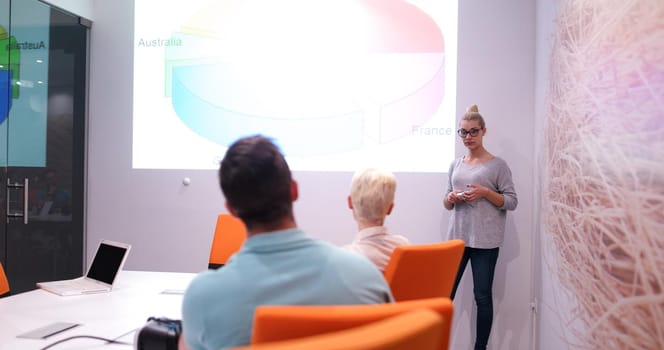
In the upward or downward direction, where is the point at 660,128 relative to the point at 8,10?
downward

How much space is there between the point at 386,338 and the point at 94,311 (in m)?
1.57

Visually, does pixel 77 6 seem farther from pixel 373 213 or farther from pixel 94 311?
pixel 373 213

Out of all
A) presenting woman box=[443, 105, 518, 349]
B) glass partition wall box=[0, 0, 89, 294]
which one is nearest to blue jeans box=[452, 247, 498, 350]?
presenting woman box=[443, 105, 518, 349]

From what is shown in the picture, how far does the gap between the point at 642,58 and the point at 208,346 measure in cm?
180

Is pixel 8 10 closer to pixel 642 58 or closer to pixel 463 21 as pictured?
pixel 463 21

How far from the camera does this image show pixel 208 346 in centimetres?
99

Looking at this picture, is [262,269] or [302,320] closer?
[302,320]

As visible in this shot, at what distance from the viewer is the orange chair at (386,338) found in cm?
65

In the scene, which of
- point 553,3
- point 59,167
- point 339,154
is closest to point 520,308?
point 339,154

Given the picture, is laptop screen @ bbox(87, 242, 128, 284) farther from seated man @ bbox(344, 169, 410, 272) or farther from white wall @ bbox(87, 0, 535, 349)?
white wall @ bbox(87, 0, 535, 349)

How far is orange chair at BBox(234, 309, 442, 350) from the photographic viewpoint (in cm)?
65

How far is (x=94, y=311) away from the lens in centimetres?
186

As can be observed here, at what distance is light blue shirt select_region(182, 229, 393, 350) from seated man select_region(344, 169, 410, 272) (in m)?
0.73

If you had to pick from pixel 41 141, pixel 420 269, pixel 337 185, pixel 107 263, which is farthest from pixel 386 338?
pixel 41 141
